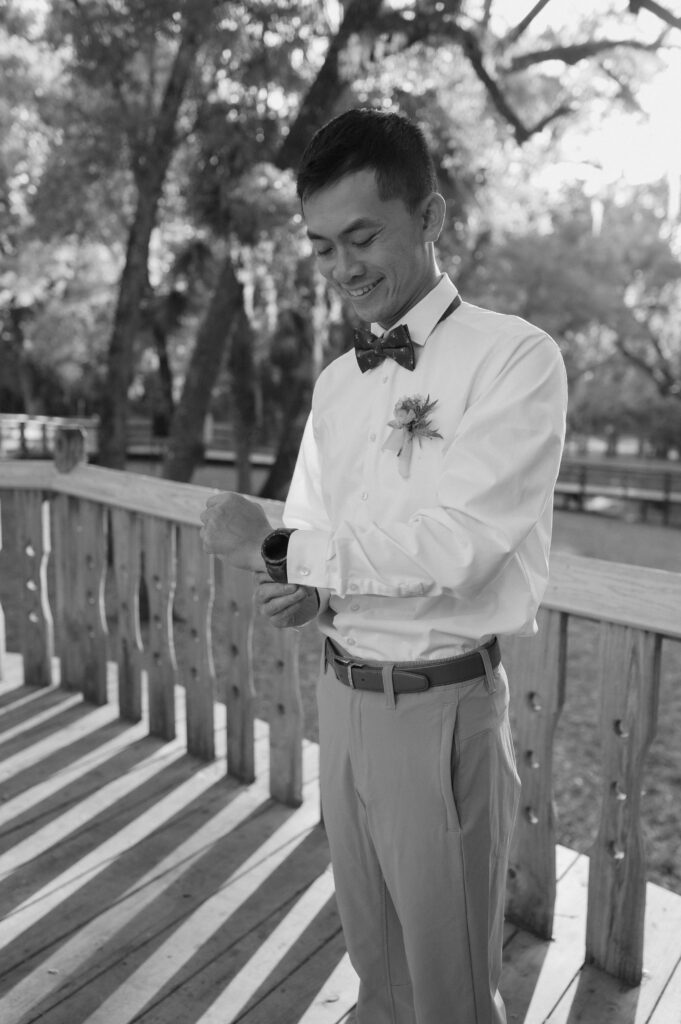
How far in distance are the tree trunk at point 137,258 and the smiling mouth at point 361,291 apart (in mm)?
5931

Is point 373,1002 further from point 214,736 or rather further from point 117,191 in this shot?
point 117,191

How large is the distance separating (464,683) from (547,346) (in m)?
0.53

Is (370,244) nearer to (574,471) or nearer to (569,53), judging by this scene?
(569,53)

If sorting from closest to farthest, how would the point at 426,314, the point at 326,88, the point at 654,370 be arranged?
the point at 426,314
the point at 326,88
the point at 654,370

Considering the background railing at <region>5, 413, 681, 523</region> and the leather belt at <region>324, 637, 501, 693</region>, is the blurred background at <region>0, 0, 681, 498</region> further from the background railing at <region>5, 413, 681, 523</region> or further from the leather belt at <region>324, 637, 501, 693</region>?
the leather belt at <region>324, 637, 501, 693</region>

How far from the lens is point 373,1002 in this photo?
5.34 ft

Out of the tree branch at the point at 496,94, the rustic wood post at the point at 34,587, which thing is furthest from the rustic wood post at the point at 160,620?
the tree branch at the point at 496,94

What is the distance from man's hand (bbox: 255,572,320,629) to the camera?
142 centimetres

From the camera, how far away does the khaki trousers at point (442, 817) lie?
1.38 metres

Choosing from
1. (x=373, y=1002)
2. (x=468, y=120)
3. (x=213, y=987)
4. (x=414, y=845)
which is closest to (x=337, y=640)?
(x=414, y=845)

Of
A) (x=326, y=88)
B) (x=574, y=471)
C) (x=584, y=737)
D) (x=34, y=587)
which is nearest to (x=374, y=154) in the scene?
(x=34, y=587)

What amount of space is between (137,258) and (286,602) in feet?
→ 19.9

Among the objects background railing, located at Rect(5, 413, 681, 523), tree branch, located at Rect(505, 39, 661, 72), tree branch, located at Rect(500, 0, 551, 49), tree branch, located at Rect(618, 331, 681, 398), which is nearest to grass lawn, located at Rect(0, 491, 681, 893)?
tree branch, located at Rect(500, 0, 551, 49)

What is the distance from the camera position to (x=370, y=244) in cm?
132
